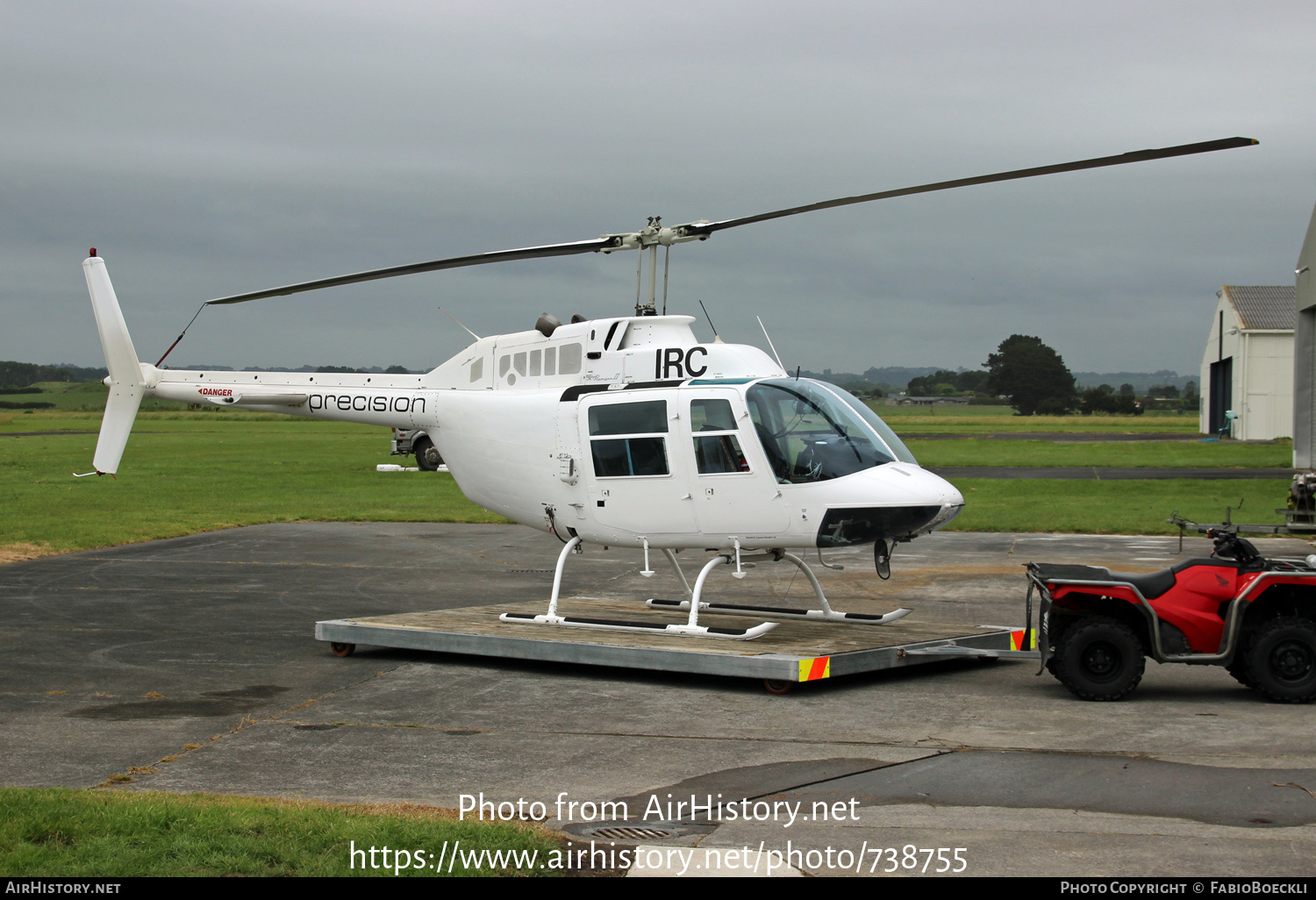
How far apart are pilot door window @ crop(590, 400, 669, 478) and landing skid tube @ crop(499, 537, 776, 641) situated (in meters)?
1.01

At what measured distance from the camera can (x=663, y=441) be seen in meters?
11.6

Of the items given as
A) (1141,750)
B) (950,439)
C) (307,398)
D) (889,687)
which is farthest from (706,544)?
(950,439)

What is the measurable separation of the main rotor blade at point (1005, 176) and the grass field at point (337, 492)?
14198 mm

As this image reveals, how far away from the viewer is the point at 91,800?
6484mm

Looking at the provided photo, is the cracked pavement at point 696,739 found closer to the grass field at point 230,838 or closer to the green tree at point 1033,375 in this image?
the grass field at point 230,838

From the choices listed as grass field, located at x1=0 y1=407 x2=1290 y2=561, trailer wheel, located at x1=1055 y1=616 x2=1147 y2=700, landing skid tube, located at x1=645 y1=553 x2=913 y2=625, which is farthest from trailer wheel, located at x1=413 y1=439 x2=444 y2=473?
trailer wheel, located at x1=1055 y1=616 x2=1147 y2=700

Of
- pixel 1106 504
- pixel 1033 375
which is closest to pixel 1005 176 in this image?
pixel 1106 504

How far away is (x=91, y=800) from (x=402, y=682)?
162 inches

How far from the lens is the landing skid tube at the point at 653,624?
1098cm

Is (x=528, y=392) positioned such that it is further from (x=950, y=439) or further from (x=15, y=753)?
(x=950, y=439)

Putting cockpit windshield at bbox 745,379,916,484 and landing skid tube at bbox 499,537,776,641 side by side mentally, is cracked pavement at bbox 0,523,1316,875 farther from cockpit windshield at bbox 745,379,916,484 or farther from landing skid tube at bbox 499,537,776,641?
cockpit windshield at bbox 745,379,916,484

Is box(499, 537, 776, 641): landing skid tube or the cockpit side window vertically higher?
the cockpit side window

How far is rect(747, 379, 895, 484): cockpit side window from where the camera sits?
1086cm

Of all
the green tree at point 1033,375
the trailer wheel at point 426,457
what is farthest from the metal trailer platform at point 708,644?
the green tree at point 1033,375
